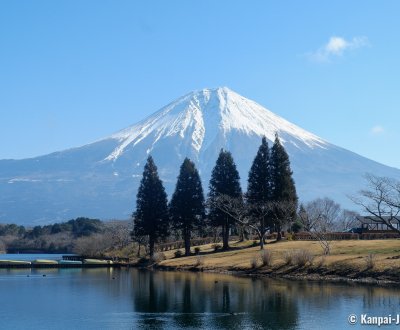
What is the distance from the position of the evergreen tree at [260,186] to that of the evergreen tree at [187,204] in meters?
4.95

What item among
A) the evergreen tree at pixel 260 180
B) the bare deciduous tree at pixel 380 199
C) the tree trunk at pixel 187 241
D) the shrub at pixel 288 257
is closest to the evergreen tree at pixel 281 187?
the evergreen tree at pixel 260 180

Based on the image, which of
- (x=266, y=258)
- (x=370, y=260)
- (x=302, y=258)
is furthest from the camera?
(x=266, y=258)

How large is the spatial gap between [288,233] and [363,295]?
112ft

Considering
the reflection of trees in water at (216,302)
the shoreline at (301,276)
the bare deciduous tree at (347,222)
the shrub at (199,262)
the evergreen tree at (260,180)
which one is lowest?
the reflection of trees in water at (216,302)

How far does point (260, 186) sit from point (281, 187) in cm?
197

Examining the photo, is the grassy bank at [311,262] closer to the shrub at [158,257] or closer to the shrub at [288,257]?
the shrub at [288,257]

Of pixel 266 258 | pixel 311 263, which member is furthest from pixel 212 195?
pixel 311 263

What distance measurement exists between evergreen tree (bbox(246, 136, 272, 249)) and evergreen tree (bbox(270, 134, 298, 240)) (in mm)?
479

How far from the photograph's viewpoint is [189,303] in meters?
34.7

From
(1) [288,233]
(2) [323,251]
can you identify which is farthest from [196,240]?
(2) [323,251]

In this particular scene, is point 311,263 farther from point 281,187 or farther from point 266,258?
point 281,187

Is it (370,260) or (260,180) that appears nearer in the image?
(370,260)

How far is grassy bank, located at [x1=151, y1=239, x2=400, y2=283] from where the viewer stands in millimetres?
44178

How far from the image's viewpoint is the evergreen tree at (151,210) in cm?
6769
